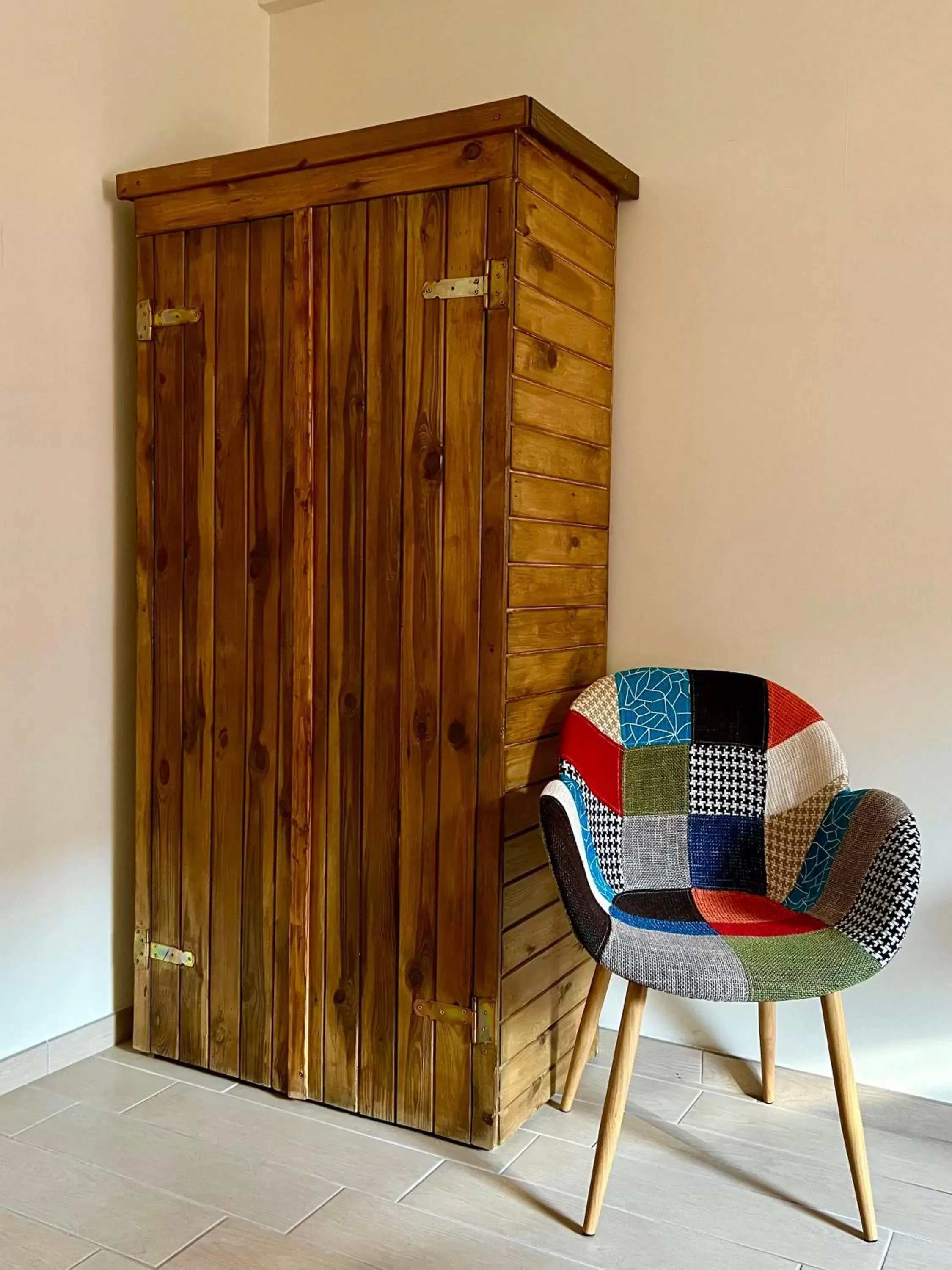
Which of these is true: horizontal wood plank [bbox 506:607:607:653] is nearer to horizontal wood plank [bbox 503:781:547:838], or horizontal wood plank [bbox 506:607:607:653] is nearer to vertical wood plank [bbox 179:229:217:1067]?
horizontal wood plank [bbox 503:781:547:838]

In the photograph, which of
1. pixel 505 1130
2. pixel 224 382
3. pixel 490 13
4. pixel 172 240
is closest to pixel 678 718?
pixel 505 1130

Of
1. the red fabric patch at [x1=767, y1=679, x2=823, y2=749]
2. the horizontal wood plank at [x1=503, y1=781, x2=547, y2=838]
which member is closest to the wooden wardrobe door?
the horizontal wood plank at [x1=503, y1=781, x2=547, y2=838]

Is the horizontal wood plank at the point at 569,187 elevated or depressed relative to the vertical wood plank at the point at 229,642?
elevated

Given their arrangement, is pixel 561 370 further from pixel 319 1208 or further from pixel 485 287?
pixel 319 1208

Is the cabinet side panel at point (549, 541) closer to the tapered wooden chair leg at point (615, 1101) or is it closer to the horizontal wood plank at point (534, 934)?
the horizontal wood plank at point (534, 934)

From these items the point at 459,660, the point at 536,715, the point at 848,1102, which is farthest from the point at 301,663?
the point at 848,1102

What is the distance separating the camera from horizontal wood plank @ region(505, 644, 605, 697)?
6.93 ft

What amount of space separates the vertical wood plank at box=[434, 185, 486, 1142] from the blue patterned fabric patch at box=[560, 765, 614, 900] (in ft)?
0.57

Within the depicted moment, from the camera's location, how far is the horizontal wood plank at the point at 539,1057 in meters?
2.12

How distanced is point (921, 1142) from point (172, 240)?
2314mm

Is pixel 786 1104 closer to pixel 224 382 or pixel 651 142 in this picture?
pixel 224 382

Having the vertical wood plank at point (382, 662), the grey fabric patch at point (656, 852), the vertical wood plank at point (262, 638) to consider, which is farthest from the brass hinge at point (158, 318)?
the grey fabric patch at point (656, 852)

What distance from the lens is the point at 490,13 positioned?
8.49ft

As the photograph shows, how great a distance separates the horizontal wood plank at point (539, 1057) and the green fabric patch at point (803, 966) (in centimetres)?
54
